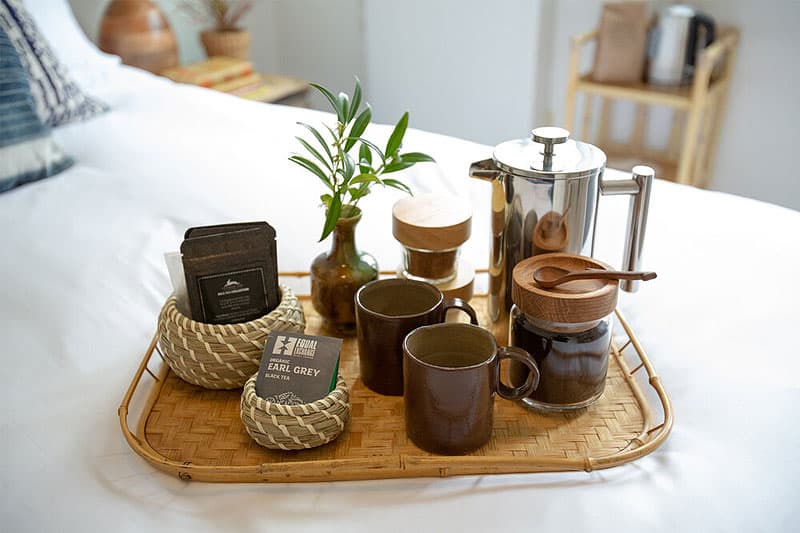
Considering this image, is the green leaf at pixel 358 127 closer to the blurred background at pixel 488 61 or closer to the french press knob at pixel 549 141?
the french press knob at pixel 549 141

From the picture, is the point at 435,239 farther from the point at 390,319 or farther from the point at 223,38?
the point at 223,38

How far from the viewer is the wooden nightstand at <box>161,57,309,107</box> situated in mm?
2474

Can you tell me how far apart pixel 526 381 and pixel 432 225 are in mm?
256

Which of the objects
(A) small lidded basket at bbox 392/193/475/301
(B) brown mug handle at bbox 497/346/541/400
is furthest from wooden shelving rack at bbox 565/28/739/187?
(B) brown mug handle at bbox 497/346/541/400

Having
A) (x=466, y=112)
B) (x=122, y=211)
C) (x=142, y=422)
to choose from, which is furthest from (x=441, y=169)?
(x=466, y=112)

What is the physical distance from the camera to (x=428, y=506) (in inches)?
29.0

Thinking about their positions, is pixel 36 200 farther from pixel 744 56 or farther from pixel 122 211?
pixel 744 56

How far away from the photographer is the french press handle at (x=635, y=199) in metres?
0.88

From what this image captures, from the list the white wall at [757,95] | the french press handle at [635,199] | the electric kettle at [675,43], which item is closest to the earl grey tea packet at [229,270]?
→ the french press handle at [635,199]

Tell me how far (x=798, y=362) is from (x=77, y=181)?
129cm

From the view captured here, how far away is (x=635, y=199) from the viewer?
2.92ft

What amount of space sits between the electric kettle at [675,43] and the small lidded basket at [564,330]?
6.23 ft

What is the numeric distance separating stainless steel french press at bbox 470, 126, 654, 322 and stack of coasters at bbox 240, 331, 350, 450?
27cm

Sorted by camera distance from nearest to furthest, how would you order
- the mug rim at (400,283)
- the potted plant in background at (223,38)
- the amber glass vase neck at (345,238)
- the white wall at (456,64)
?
the mug rim at (400,283)
the amber glass vase neck at (345,238)
the potted plant in background at (223,38)
the white wall at (456,64)
